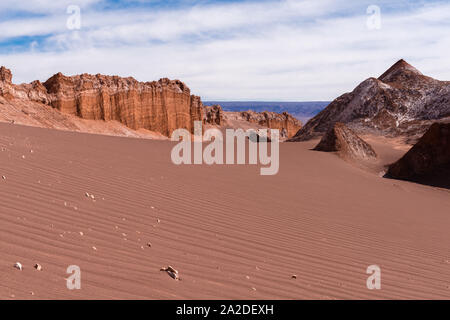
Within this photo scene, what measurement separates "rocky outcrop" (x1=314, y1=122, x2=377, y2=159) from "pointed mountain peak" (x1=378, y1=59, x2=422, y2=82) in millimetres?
14923

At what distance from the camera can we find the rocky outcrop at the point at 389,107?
2478 cm

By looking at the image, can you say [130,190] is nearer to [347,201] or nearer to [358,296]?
[358,296]

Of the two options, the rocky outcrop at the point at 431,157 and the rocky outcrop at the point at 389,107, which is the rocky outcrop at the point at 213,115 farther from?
the rocky outcrop at the point at 431,157

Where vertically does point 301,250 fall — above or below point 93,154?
below

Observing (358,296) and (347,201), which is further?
(347,201)

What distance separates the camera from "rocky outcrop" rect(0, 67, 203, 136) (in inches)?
1518

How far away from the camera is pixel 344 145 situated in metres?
16.1

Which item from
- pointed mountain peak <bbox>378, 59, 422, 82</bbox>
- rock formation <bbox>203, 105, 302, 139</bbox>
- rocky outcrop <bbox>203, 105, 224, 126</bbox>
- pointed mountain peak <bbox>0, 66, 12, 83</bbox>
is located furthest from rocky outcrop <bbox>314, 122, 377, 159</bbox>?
rock formation <bbox>203, 105, 302, 139</bbox>

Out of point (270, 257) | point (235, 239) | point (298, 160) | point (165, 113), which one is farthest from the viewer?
point (165, 113)

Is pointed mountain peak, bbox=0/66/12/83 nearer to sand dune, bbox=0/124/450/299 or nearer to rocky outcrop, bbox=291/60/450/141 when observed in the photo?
rocky outcrop, bbox=291/60/450/141

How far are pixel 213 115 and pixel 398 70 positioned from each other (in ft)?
146
